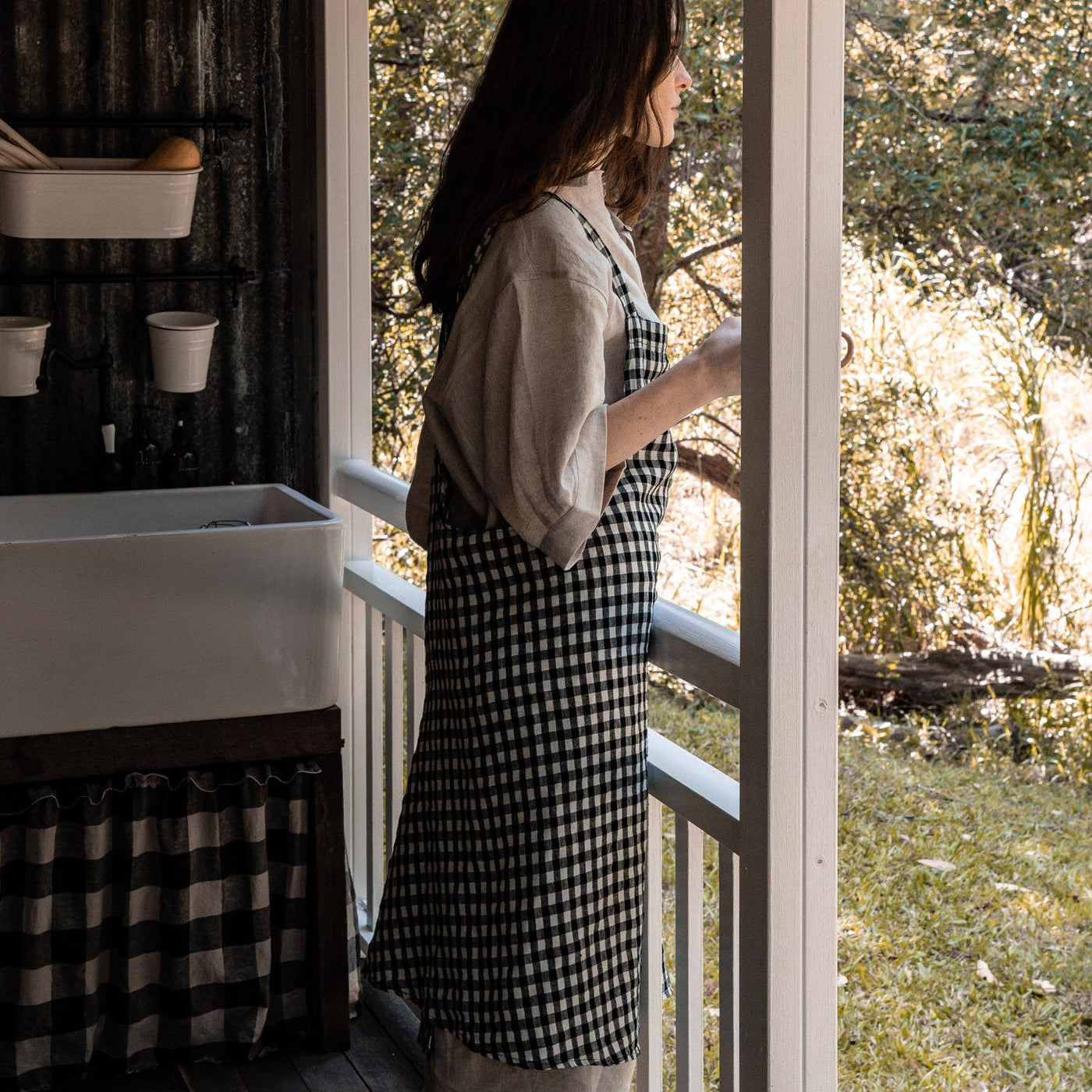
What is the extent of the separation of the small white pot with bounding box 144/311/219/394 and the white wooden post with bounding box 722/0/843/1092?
1.48m

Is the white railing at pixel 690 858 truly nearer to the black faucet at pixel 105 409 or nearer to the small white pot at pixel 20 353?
the black faucet at pixel 105 409

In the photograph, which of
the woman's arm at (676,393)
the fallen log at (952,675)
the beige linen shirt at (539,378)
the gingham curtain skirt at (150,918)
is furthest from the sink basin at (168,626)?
the fallen log at (952,675)

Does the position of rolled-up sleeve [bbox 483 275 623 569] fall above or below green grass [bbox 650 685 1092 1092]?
above

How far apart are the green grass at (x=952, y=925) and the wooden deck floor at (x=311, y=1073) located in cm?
95

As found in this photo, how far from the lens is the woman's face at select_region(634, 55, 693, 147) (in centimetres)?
150

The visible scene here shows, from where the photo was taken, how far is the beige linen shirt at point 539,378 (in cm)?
143

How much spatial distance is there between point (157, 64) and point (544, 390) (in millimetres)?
1596

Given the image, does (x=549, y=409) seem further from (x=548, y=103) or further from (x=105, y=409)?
(x=105, y=409)

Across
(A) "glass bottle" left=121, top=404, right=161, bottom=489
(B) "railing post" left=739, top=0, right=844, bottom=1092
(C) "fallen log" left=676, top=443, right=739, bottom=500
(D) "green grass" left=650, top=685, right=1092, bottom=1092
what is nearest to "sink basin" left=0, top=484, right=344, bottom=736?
(A) "glass bottle" left=121, top=404, right=161, bottom=489

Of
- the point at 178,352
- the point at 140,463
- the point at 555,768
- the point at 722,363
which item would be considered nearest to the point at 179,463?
the point at 140,463

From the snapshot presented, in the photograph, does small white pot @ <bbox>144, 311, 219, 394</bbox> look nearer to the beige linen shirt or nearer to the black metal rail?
the black metal rail

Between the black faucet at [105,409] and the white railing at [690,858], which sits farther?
the black faucet at [105,409]

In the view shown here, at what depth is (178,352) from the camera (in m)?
2.60

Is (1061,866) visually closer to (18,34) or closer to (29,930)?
(29,930)
